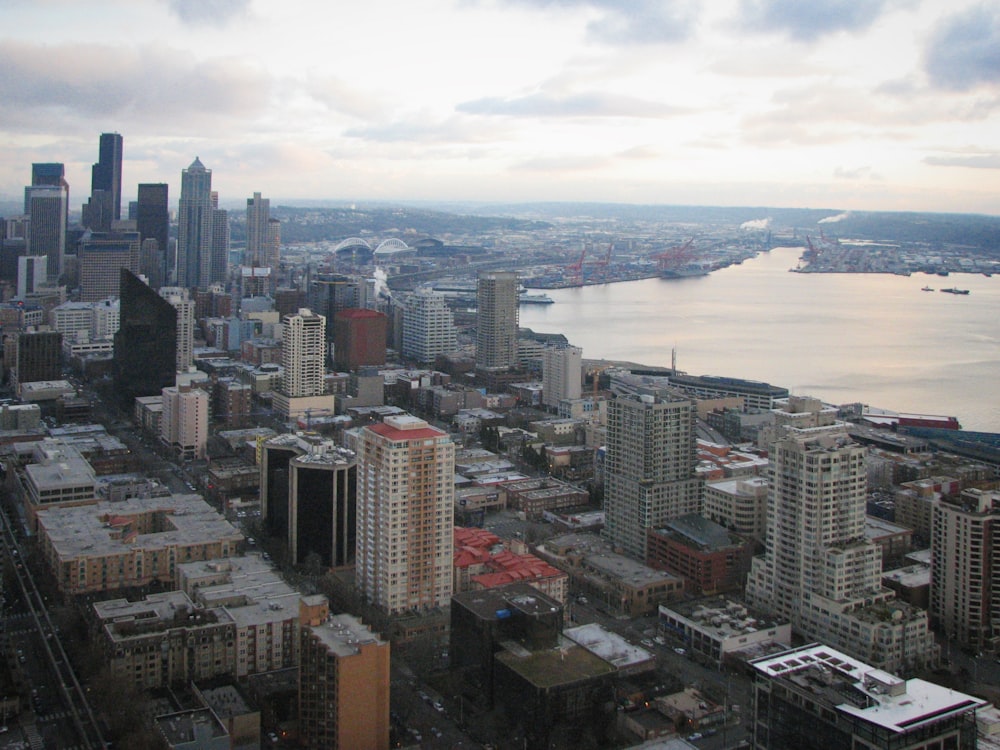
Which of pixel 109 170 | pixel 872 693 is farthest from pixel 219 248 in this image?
pixel 872 693

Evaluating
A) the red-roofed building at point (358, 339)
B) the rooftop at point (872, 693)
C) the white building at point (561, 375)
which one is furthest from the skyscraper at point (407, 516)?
the red-roofed building at point (358, 339)

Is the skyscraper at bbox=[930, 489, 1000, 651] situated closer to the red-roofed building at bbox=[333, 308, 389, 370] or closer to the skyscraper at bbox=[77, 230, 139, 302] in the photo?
the red-roofed building at bbox=[333, 308, 389, 370]

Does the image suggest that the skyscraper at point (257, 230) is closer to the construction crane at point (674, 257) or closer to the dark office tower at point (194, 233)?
the dark office tower at point (194, 233)

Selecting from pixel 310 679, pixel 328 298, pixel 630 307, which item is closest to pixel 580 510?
pixel 310 679

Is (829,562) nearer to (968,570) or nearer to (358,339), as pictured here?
(968,570)

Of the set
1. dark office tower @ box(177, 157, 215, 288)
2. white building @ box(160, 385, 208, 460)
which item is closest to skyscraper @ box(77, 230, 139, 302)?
dark office tower @ box(177, 157, 215, 288)

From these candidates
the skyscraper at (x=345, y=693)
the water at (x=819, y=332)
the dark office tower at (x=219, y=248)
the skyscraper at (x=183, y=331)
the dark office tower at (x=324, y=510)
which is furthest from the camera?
the dark office tower at (x=219, y=248)

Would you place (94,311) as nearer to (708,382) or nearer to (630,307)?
(708,382)
